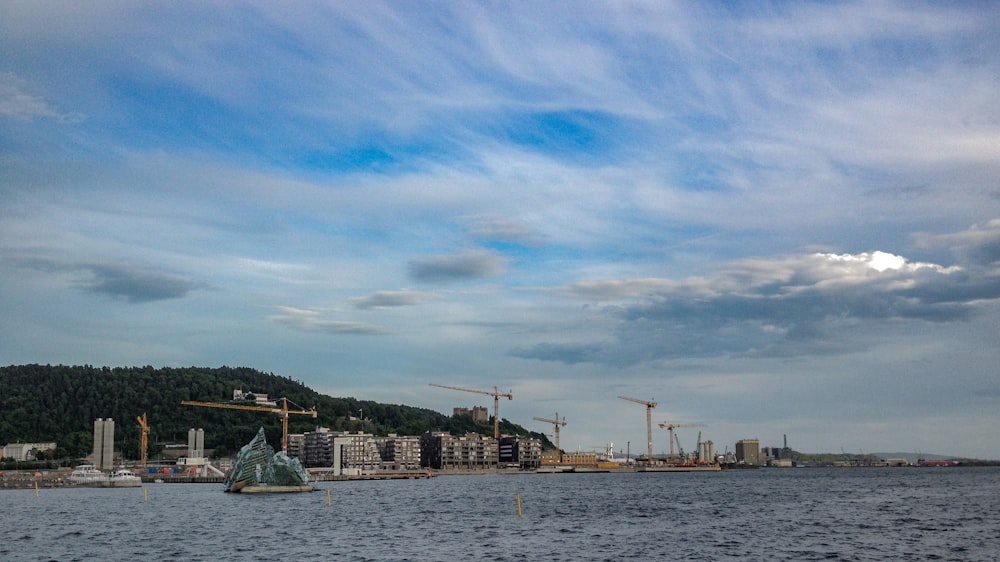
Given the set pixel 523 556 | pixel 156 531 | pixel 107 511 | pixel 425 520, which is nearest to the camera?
pixel 523 556

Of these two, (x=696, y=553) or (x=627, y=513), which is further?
(x=627, y=513)

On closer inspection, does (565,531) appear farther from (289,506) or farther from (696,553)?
(289,506)

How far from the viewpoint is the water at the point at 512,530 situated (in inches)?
3068

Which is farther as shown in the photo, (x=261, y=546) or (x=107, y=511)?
(x=107, y=511)

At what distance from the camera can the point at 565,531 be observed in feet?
316

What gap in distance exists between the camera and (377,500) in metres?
165

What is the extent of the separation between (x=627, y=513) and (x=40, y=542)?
234ft

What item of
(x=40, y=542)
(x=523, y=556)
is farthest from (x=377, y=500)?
(x=523, y=556)

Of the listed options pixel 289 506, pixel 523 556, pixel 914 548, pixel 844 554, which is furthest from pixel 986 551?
pixel 289 506

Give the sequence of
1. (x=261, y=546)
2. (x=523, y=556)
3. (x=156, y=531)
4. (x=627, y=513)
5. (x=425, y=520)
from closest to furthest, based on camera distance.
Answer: (x=523, y=556), (x=261, y=546), (x=156, y=531), (x=425, y=520), (x=627, y=513)

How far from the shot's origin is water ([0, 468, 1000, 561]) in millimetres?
77938

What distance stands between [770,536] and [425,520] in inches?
1692

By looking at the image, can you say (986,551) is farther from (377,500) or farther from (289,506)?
(377,500)

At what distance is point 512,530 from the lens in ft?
322
